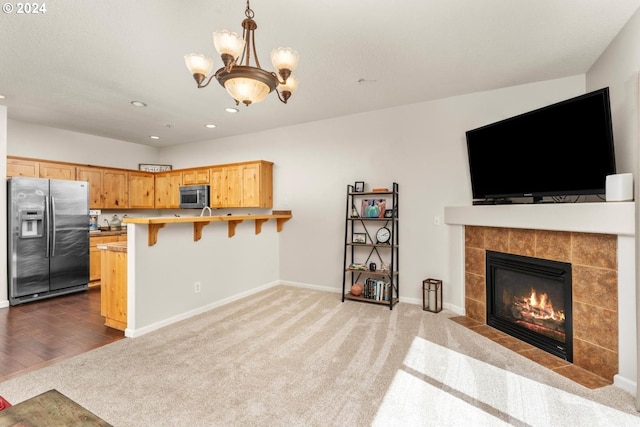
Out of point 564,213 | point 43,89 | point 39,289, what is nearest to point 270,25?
point 564,213

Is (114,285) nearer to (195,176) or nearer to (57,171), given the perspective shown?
(195,176)

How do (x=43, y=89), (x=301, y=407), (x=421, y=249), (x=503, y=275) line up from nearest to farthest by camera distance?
1. (x=301, y=407)
2. (x=503, y=275)
3. (x=43, y=89)
4. (x=421, y=249)

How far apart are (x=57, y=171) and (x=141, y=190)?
4.57 ft

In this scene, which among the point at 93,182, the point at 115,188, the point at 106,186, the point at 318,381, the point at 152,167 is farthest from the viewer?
the point at 152,167

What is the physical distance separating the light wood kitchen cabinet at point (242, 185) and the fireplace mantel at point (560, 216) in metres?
2.89

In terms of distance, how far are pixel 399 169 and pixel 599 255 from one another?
7.43 ft

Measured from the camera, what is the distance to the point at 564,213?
2.44 m

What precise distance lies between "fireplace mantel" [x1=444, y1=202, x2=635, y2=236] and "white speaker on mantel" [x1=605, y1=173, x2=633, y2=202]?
6 cm

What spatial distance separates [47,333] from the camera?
300 centimetres

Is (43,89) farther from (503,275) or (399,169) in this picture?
(503,275)

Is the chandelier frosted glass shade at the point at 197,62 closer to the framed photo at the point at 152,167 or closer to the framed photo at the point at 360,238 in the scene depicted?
the framed photo at the point at 360,238

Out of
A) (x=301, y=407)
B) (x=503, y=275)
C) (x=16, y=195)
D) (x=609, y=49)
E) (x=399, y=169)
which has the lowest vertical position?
(x=301, y=407)

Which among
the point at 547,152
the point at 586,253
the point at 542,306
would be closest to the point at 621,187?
the point at 586,253

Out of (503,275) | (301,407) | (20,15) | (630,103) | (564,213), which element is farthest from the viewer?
(503,275)
